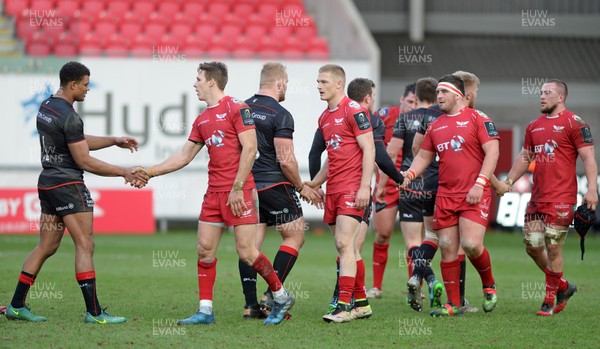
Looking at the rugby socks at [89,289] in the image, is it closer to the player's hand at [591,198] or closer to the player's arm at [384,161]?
the player's arm at [384,161]

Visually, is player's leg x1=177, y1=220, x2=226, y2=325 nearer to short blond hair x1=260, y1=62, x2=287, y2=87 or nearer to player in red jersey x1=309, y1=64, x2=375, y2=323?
player in red jersey x1=309, y1=64, x2=375, y2=323

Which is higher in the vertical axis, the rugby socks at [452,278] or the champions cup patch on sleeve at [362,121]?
the champions cup patch on sleeve at [362,121]

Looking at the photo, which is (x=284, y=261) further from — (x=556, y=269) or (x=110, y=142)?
(x=556, y=269)

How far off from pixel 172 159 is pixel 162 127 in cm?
1277

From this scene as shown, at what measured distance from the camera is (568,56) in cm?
2703

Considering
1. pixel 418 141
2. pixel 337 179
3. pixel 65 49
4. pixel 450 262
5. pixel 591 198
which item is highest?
pixel 65 49

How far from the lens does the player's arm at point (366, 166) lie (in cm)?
876

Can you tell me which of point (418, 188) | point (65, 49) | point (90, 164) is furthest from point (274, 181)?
point (65, 49)

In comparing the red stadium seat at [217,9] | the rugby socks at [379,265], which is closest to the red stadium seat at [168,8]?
the red stadium seat at [217,9]

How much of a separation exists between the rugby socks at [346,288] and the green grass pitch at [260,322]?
235 mm

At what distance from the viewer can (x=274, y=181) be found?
9.28 metres

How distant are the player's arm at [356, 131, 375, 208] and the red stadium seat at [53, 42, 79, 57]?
1517 centimetres

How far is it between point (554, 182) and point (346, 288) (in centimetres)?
255

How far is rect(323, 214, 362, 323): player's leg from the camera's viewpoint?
29.0ft
